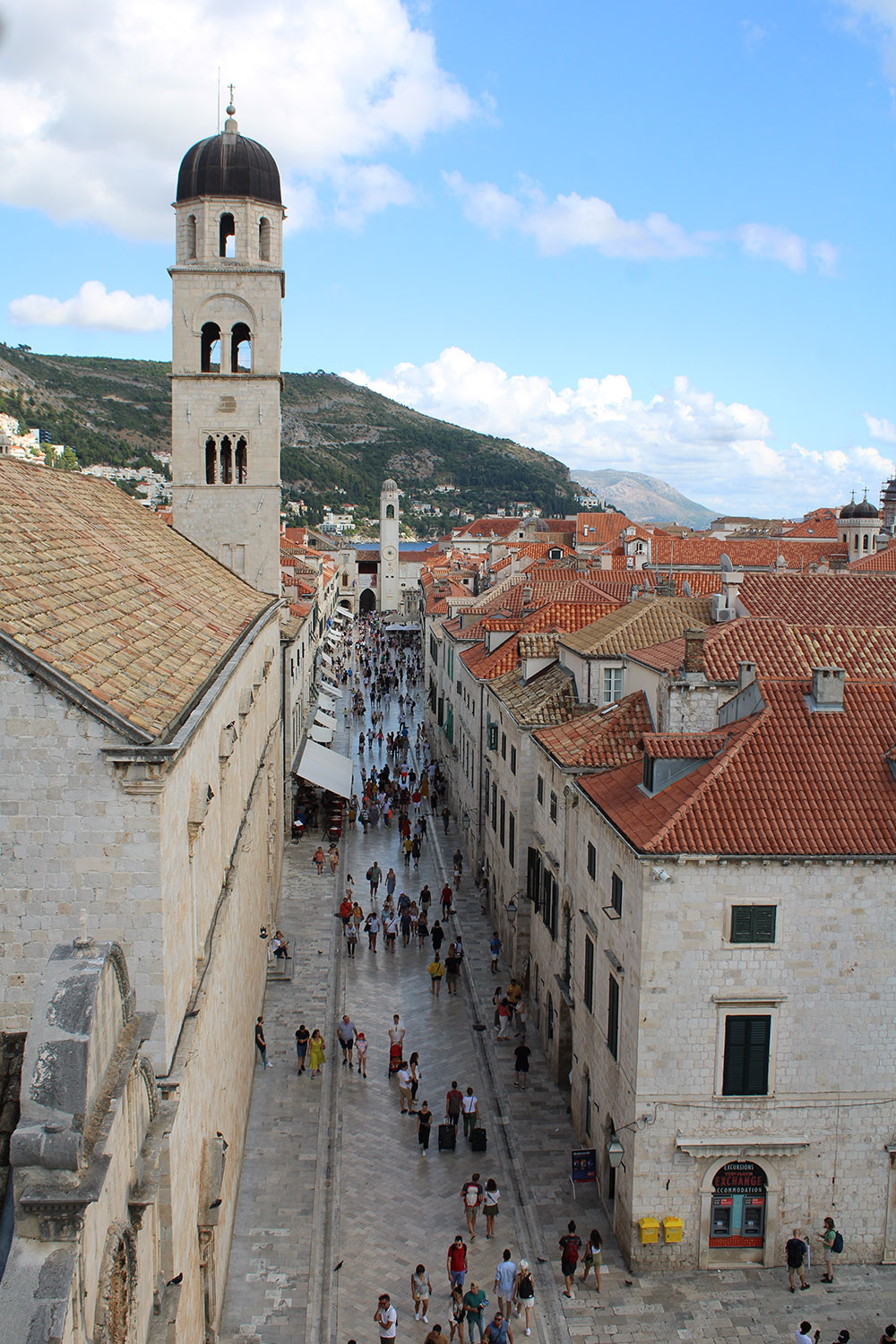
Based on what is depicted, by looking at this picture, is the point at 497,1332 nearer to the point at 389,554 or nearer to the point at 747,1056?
the point at 747,1056

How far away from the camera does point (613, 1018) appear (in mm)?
17984

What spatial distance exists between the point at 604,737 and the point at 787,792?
6409 millimetres

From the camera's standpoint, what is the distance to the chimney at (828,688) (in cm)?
1823

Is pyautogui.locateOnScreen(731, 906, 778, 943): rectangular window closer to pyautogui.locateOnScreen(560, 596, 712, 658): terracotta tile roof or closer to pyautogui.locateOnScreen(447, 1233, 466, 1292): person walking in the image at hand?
pyautogui.locateOnScreen(447, 1233, 466, 1292): person walking

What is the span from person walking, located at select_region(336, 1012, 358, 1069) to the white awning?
1595 centimetres

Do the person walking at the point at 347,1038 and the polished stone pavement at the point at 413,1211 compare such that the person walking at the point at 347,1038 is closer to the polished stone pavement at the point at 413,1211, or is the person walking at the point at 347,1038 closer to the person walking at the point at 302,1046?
the polished stone pavement at the point at 413,1211

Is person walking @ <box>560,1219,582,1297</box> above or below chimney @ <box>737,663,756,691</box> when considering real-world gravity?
below

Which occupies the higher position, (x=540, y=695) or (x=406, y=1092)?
(x=540, y=695)

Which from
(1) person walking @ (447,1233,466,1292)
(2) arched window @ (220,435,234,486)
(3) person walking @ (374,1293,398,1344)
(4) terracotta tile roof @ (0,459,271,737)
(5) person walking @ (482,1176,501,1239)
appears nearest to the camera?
(4) terracotta tile roof @ (0,459,271,737)

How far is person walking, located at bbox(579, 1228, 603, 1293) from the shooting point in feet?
53.1

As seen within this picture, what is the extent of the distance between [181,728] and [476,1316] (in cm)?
944

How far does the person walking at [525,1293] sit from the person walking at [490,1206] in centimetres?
171

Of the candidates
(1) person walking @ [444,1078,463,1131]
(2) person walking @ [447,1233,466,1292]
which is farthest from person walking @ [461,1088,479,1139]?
(2) person walking @ [447,1233,466,1292]

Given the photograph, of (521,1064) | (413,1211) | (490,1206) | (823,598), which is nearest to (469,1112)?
(521,1064)
